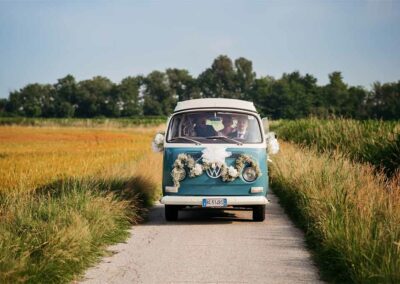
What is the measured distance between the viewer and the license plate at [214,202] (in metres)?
11.8

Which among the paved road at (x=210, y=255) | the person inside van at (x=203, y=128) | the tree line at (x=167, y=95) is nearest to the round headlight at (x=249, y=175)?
the paved road at (x=210, y=255)

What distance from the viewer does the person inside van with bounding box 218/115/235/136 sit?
1253 cm

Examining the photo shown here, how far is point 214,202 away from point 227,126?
165 centimetres

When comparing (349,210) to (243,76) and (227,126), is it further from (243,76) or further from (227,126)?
(243,76)

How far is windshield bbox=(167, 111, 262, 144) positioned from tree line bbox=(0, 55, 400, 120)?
3961 inches

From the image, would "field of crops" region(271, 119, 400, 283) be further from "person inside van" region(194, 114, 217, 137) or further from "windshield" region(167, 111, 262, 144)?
"person inside van" region(194, 114, 217, 137)

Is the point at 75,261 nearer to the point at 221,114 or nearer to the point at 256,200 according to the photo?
the point at 256,200

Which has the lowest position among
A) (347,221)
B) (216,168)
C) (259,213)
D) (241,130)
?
(259,213)

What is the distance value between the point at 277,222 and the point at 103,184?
13.3 feet

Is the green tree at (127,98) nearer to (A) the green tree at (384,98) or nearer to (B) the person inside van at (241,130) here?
(A) the green tree at (384,98)

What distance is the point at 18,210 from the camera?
9.48 metres

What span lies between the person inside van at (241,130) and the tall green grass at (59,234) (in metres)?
2.47

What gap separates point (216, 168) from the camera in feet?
39.1

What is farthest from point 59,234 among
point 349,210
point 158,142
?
point 158,142
